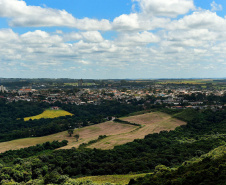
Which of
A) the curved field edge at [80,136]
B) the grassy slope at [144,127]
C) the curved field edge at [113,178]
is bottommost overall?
the curved field edge at [80,136]

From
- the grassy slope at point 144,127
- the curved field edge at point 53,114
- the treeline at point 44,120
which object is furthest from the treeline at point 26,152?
the curved field edge at point 53,114

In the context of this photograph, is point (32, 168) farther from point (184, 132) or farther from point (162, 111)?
point (162, 111)

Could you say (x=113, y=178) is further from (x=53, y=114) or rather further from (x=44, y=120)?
(x=53, y=114)

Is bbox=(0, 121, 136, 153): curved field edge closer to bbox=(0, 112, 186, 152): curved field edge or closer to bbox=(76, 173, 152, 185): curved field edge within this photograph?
bbox=(0, 112, 186, 152): curved field edge

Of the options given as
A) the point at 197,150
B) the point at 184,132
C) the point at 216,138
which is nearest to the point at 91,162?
the point at 197,150

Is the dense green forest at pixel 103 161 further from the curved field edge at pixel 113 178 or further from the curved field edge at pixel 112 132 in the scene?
the curved field edge at pixel 112 132

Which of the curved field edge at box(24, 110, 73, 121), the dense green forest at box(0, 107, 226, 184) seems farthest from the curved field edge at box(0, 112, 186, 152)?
the curved field edge at box(24, 110, 73, 121)
